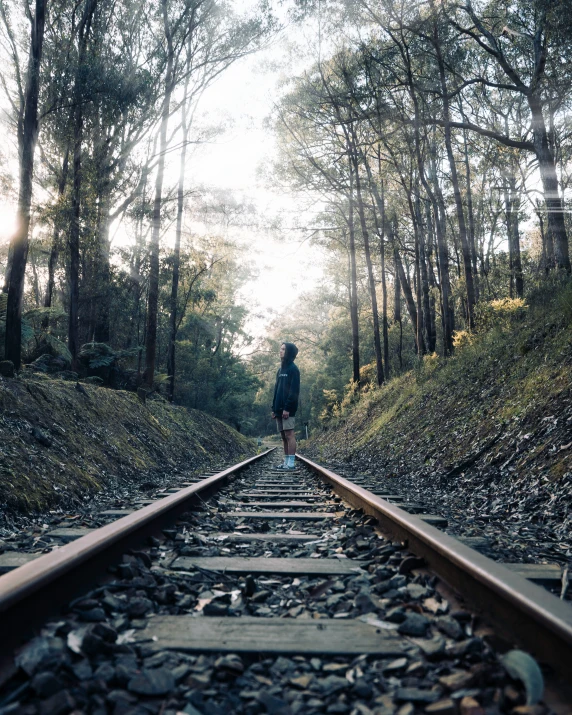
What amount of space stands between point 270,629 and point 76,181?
14255 mm

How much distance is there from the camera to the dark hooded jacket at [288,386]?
Answer: 27.2 ft

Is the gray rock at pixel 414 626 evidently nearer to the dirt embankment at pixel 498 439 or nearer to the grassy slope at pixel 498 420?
the dirt embankment at pixel 498 439

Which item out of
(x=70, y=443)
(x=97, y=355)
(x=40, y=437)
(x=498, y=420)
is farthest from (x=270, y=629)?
(x=97, y=355)

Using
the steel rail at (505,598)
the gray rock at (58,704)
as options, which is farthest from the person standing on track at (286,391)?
the gray rock at (58,704)

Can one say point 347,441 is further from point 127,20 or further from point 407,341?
point 407,341

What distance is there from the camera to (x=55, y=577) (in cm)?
195

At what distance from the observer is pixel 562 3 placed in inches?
474

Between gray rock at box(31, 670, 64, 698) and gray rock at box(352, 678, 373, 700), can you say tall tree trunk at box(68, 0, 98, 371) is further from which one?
gray rock at box(352, 678, 373, 700)

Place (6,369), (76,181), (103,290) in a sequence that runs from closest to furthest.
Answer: (6,369), (76,181), (103,290)

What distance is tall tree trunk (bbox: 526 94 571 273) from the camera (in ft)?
40.9

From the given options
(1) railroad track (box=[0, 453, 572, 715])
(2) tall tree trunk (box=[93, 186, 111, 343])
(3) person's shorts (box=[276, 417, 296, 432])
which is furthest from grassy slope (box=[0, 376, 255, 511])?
(2) tall tree trunk (box=[93, 186, 111, 343])

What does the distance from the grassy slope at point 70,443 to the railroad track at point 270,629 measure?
7.15 ft

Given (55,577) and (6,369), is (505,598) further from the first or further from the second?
(6,369)

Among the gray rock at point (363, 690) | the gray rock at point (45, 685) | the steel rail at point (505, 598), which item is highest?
the steel rail at point (505, 598)
